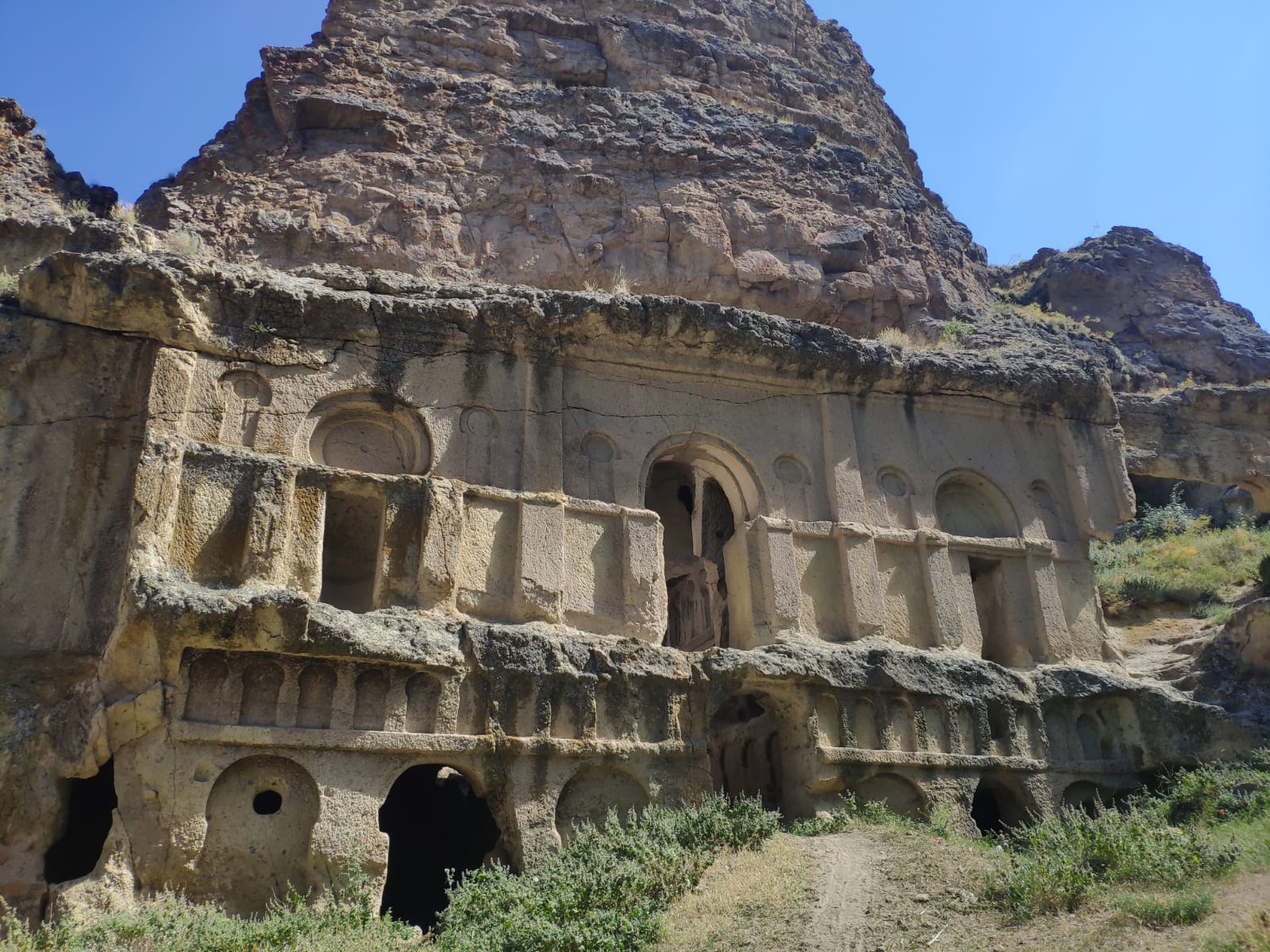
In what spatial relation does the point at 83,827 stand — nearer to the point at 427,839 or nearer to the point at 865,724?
the point at 427,839

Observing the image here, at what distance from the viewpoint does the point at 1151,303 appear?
87.9 ft

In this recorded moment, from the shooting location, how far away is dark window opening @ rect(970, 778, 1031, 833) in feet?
41.1

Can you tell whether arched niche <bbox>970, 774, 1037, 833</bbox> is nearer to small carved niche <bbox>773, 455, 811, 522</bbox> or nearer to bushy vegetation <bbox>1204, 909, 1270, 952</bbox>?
small carved niche <bbox>773, 455, 811, 522</bbox>

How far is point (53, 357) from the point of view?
36.9 feet

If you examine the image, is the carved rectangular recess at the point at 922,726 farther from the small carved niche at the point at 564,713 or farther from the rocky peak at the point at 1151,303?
the rocky peak at the point at 1151,303

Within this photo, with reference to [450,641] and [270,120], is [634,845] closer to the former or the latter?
→ [450,641]

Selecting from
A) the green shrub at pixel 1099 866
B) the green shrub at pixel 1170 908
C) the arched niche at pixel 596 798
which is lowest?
the green shrub at pixel 1170 908

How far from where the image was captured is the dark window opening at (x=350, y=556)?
11961mm

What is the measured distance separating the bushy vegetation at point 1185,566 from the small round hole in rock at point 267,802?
12.4 metres

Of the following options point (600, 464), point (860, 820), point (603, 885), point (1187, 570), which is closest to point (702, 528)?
point (600, 464)

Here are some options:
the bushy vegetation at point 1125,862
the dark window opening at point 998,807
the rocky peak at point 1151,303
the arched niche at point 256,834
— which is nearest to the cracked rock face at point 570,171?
the rocky peak at point 1151,303

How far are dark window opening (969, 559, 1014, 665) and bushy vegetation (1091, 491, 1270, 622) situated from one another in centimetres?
361

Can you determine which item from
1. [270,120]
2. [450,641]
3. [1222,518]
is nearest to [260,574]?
[450,641]

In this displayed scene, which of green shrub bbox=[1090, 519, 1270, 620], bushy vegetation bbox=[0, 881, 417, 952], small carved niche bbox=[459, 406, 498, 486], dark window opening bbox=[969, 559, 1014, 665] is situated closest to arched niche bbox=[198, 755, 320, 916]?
bushy vegetation bbox=[0, 881, 417, 952]
